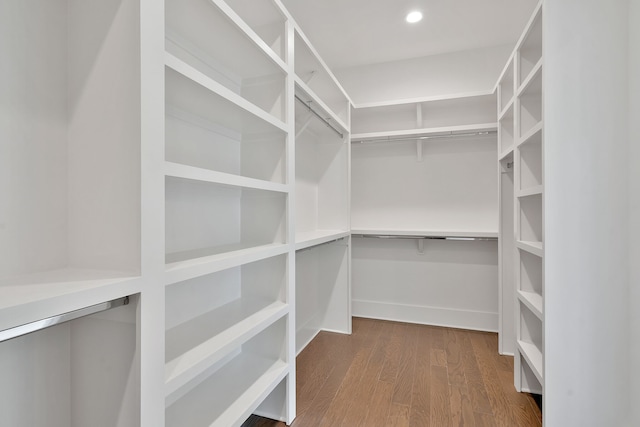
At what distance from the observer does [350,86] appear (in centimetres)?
324

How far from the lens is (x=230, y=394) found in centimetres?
139

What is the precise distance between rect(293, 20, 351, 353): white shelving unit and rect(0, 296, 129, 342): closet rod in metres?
1.88

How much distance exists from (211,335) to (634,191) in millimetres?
1924

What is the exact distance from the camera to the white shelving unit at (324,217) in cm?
264

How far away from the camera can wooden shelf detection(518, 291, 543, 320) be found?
156 centimetres

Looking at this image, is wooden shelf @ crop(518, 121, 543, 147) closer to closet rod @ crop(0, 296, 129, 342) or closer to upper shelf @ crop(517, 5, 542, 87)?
upper shelf @ crop(517, 5, 542, 87)

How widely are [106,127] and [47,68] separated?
9.4 inches

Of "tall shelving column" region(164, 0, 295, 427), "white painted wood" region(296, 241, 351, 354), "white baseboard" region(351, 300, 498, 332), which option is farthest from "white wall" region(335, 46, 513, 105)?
"white baseboard" region(351, 300, 498, 332)

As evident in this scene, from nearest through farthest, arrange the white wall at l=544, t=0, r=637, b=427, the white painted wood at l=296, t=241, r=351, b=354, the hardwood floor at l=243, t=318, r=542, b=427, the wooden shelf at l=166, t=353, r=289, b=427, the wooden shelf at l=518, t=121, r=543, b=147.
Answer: the wooden shelf at l=166, t=353, r=289, b=427 → the white wall at l=544, t=0, r=637, b=427 → the wooden shelf at l=518, t=121, r=543, b=147 → the hardwood floor at l=243, t=318, r=542, b=427 → the white painted wood at l=296, t=241, r=351, b=354

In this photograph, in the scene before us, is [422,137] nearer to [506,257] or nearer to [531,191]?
[506,257]

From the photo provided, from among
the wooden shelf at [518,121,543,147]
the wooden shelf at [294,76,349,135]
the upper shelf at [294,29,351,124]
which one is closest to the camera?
the wooden shelf at [518,121,543,147]

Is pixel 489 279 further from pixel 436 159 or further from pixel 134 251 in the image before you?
pixel 134 251

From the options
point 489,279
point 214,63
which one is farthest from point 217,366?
point 489,279

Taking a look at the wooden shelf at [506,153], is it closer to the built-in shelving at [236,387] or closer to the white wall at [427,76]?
the white wall at [427,76]
